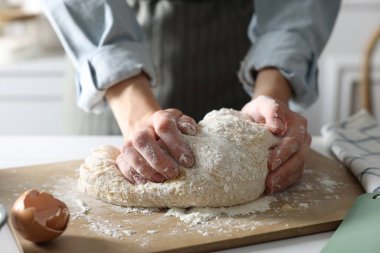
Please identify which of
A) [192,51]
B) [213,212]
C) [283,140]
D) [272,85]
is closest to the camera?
[213,212]

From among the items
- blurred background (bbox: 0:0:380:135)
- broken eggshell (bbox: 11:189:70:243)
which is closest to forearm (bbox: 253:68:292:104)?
broken eggshell (bbox: 11:189:70:243)

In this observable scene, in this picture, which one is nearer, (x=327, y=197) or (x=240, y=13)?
(x=327, y=197)

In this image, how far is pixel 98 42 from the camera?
106 cm

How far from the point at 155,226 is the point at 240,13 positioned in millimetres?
747

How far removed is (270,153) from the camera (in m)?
0.88

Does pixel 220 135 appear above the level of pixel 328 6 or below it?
below

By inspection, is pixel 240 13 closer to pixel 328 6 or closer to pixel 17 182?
pixel 328 6

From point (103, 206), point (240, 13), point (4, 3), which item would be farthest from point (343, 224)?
point (4, 3)

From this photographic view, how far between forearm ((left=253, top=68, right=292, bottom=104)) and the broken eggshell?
455mm

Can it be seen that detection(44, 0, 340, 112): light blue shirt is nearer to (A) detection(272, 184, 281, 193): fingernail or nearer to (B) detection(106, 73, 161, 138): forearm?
(B) detection(106, 73, 161, 138): forearm

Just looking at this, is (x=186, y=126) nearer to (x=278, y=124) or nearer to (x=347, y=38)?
(x=278, y=124)

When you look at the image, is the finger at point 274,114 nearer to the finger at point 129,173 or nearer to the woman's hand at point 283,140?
the woman's hand at point 283,140

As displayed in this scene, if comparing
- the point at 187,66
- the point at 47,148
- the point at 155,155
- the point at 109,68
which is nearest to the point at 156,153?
the point at 155,155

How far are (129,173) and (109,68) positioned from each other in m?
0.23
